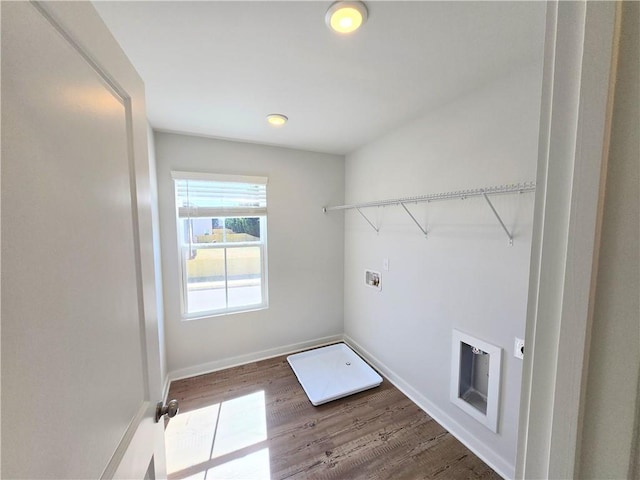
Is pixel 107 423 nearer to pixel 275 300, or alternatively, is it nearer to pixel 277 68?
pixel 277 68

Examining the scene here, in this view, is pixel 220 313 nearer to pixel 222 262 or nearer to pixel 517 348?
pixel 222 262

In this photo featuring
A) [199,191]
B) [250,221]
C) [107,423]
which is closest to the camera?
[107,423]

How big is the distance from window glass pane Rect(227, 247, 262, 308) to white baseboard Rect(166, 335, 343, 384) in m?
0.58

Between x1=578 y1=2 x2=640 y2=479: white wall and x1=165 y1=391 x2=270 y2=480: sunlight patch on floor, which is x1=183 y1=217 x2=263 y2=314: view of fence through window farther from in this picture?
x1=578 y1=2 x2=640 y2=479: white wall

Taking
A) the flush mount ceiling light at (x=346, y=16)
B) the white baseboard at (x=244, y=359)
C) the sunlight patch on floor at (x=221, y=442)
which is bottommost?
the sunlight patch on floor at (x=221, y=442)

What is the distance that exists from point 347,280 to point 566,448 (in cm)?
284

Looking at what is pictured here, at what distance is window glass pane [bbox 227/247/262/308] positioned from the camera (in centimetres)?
274

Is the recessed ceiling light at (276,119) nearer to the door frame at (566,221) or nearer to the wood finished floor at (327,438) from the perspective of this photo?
the door frame at (566,221)

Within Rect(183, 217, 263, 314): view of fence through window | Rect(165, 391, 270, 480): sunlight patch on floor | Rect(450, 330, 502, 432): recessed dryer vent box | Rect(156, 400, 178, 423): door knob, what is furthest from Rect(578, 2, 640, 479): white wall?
Rect(183, 217, 263, 314): view of fence through window

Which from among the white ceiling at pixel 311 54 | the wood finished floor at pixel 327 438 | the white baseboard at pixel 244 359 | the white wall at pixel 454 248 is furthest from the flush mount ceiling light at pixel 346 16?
the white baseboard at pixel 244 359

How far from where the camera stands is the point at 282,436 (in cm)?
184

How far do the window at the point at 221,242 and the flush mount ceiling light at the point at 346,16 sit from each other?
1757 millimetres

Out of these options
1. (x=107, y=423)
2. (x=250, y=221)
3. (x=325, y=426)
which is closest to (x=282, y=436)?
(x=325, y=426)

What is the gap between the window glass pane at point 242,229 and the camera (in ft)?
8.84
